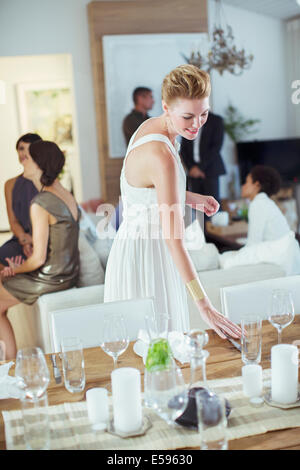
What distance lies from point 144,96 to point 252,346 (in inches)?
175

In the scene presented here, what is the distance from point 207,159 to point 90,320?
405 cm

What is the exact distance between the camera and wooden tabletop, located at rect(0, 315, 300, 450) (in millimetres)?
1093

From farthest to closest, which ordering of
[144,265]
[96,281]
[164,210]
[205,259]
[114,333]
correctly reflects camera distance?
1. [96,281]
2. [205,259]
3. [144,265]
4. [164,210]
5. [114,333]

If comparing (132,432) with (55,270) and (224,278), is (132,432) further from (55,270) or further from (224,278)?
(55,270)

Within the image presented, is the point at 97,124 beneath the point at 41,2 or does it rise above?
A: beneath

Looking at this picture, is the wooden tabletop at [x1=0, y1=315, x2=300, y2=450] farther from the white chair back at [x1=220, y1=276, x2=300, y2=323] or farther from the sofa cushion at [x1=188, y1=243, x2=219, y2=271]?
the sofa cushion at [x1=188, y1=243, x2=219, y2=271]

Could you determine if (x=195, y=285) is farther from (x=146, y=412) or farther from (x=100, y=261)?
(x=100, y=261)

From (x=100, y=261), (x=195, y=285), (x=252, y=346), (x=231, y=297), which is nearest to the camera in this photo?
(x=252, y=346)

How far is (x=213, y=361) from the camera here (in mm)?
1485

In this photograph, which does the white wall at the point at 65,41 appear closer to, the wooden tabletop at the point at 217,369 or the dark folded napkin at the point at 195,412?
the wooden tabletop at the point at 217,369

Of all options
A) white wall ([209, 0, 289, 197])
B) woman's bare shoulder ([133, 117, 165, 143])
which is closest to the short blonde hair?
woman's bare shoulder ([133, 117, 165, 143])

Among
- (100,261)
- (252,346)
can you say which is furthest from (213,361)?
(100,261)

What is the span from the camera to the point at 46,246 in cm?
285

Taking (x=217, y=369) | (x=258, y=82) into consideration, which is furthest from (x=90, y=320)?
(x=258, y=82)
